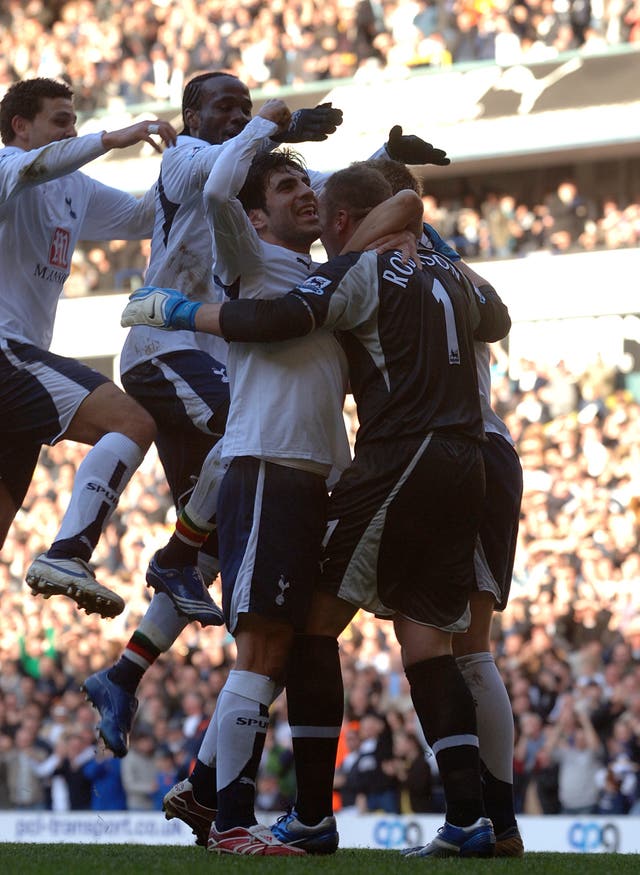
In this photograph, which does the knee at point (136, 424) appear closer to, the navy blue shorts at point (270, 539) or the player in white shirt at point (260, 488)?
the player in white shirt at point (260, 488)

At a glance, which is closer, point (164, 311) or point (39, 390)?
point (164, 311)

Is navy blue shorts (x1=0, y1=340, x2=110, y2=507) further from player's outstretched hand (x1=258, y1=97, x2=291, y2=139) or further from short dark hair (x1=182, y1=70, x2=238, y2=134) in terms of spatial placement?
player's outstretched hand (x1=258, y1=97, x2=291, y2=139)

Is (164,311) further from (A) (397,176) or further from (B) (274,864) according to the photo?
(B) (274,864)

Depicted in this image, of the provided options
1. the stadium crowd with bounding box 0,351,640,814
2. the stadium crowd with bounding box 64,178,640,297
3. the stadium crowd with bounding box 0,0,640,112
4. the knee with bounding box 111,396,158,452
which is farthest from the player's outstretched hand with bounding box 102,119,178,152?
the stadium crowd with bounding box 0,0,640,112

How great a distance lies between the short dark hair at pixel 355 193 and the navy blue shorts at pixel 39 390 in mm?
1320

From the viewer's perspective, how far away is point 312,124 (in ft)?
18.7

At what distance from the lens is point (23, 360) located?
623 cm

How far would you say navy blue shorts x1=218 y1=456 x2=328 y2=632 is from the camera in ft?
16.4

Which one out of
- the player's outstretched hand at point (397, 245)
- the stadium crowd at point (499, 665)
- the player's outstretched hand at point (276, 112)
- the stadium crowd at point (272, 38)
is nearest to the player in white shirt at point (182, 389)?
the player's outstretched hand at point (276, 112)

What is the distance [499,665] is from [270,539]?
822 cm

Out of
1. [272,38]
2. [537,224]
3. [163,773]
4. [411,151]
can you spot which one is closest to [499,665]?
[163,773]

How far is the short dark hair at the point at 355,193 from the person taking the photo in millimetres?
5438

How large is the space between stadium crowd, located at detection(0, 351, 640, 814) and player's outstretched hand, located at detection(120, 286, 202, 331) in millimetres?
7076

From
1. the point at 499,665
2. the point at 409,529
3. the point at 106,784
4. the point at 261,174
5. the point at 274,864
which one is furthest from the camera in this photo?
the point at 106,784
